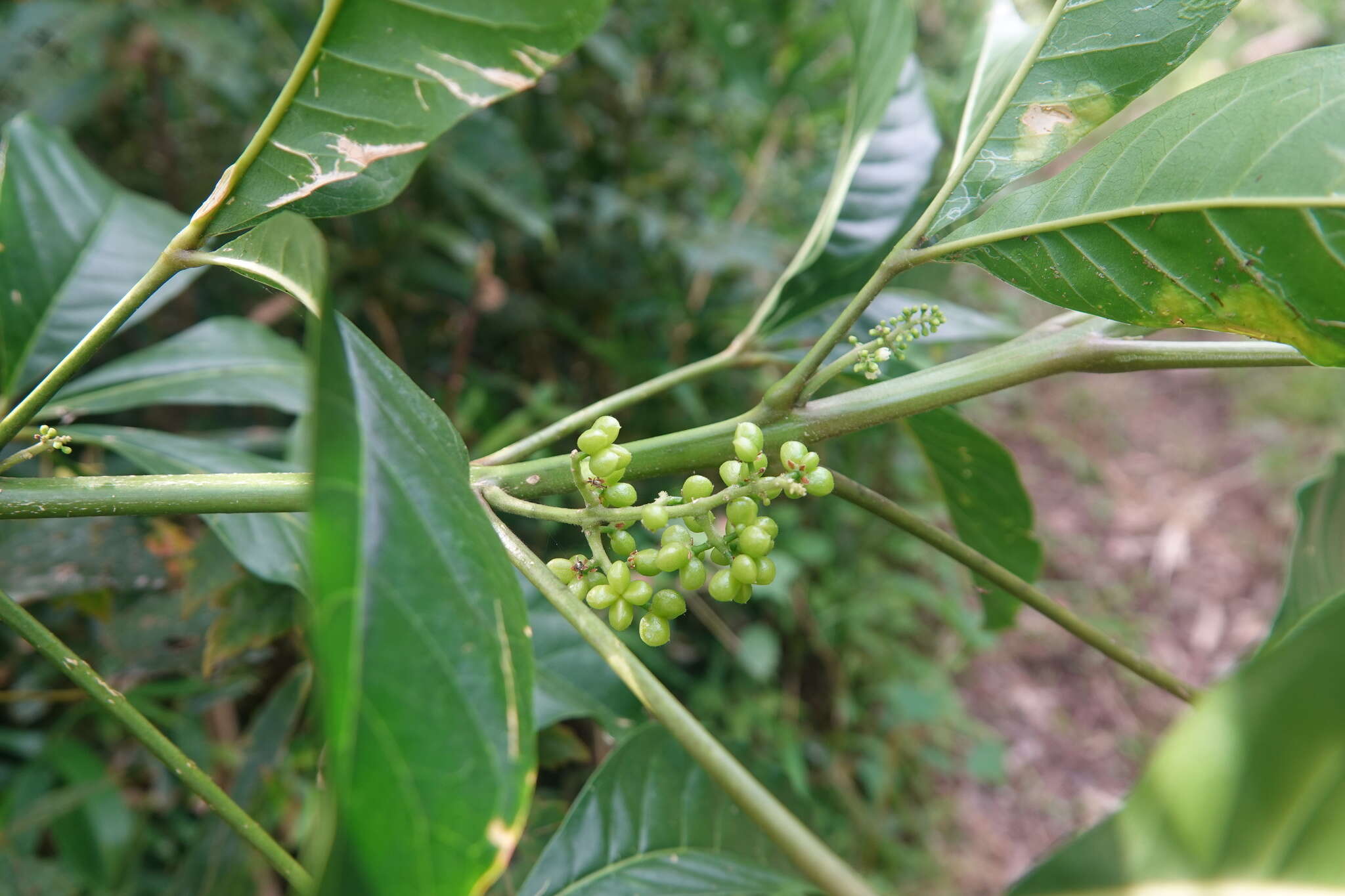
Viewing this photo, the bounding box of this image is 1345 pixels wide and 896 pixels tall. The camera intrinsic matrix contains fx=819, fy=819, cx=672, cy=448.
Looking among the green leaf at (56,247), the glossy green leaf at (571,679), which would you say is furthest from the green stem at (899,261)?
the green leaf at (56,247)

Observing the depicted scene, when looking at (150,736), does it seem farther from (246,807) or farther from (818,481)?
(246,807)

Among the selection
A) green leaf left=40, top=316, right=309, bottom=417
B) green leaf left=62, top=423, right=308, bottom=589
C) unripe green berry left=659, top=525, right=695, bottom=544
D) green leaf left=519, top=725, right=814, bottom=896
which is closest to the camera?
unripe green berry left=659, top=525, right=695, bottom=544

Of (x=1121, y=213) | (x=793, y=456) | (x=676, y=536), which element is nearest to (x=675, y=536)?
(x=676, y=536)

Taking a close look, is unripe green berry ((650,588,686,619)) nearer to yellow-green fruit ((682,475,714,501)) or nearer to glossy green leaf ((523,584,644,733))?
yellow-green fruit ((682,475,714,501))

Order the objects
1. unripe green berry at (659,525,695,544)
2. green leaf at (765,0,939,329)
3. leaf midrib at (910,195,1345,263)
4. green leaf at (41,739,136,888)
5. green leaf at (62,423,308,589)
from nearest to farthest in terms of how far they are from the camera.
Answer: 1. leaf midrib at (910,195,1345,263)
2. unripe green berry at (659,525,695,544)
3. green leaf at (62,423,308,589)
4. green leaf at (765,0,939,329)
5. green leaf at (41,739,136,888)

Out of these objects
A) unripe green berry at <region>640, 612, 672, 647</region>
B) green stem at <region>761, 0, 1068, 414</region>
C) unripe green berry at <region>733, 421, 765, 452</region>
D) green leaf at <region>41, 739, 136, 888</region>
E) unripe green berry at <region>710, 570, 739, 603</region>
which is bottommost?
green leaf at <region>41, 739, 136, 888</region>

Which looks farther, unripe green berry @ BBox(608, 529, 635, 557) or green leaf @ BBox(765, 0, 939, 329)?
green leaf @ BBox(765, 0, 939, 329)

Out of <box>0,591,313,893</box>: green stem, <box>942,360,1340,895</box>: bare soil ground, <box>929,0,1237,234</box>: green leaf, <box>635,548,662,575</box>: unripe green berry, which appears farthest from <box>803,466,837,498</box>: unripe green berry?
<box>942,360,1340,895</box>: bare soil ground

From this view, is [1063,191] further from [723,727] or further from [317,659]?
[723,727]
